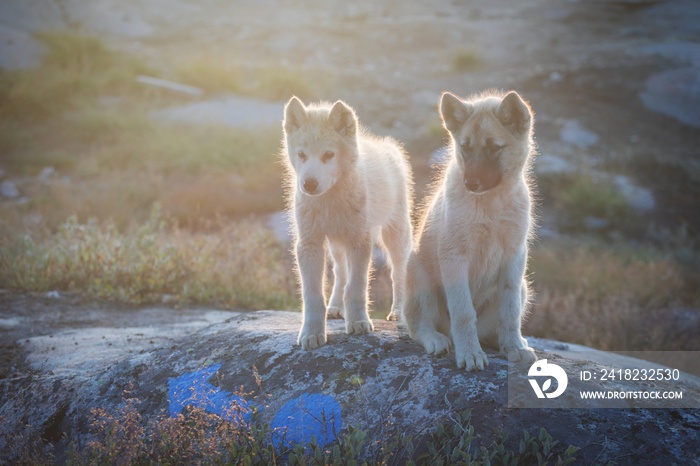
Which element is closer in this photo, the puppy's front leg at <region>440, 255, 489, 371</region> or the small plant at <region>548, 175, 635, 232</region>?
the puppy's front leg at <region>440, 255, 489, 371</region>

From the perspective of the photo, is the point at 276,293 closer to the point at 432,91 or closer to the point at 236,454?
the point at 236,454

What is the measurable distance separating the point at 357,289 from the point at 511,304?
3.89 ft

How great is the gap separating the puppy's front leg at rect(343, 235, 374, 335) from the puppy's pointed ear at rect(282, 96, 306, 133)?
1.08 metres

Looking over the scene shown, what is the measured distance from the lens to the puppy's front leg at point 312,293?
452 centimetres

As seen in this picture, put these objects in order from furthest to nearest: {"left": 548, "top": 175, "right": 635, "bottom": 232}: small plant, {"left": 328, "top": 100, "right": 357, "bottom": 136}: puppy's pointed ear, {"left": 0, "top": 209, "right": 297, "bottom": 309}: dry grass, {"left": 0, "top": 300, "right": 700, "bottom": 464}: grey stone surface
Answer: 1. {"left": 548, "top": 175, "right": 635, "bottom": 232}: small plant
2. {"left": 0, "top": 209, "right": 297, "bottom": 309}: dry grass
3. {"left": 328, "top": 100, "right": 357, "bottom": 136}: puppy's pointed ear
4. {"left": 0, "top": 300, "right": 700, "bottom": 464}: grey stone surface

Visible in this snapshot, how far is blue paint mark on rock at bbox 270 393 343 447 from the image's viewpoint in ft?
12.1

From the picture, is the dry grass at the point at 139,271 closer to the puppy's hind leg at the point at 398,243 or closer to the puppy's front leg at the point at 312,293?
the puppy's hind leg at the point at 398,243

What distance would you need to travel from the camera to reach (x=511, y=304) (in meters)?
4.28

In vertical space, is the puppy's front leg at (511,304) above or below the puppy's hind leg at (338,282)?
above

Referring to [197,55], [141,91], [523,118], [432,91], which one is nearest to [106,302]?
[523,118]

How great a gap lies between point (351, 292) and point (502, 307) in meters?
1.16

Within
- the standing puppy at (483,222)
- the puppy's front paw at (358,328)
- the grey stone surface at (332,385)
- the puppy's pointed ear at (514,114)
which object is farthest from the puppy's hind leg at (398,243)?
the puppy's pointed ear at (514,114)

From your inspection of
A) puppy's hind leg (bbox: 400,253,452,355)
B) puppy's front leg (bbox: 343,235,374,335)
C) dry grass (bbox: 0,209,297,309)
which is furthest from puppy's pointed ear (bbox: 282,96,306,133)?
dry grass (bbox: 0,209,297,309)

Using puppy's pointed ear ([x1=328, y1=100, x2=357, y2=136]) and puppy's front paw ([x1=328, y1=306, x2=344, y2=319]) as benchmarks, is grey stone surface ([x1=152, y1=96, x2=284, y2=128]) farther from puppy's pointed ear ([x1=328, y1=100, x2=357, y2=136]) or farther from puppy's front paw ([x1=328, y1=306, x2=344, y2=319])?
puppy's pointed ear ([x1=328, y1=100, x2=357, y2=136])
